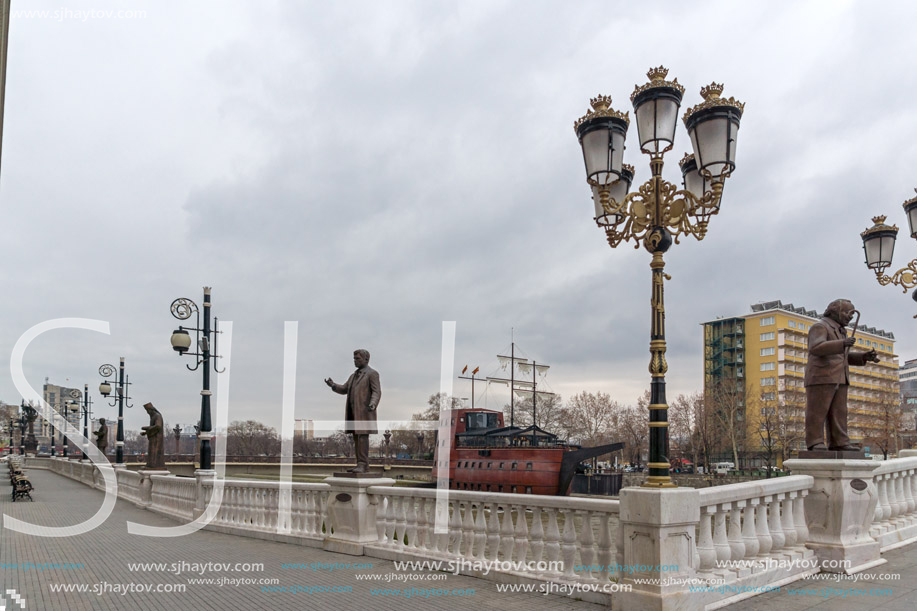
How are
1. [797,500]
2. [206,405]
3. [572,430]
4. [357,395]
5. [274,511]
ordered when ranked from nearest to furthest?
[797,500] → [357,395] → [274,511] → [206,405] → [572,430]

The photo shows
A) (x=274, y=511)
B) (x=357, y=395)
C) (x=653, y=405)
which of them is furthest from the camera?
(x=274, y=511)

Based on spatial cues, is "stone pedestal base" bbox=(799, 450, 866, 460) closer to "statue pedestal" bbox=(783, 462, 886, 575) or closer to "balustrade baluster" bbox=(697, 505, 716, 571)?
"statue pedestal" bbox=(783, 462, 886, 575)

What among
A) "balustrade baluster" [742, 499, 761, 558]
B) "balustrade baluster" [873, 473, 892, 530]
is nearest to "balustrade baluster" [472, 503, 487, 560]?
"balustrade baluster" [742, 499, 761, 558]

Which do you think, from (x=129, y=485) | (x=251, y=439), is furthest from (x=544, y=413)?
(x=129, y=485)

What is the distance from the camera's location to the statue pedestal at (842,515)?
305 inches

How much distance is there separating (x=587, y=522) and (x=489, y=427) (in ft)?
138

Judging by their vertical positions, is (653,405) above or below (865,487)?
above

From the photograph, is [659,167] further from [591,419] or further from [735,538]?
[591,419]

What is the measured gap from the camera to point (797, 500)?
26.0 ft

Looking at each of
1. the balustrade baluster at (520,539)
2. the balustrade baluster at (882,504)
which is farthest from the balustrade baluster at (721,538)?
the balustrade baluster at (882,504)

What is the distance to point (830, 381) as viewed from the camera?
27.4ft

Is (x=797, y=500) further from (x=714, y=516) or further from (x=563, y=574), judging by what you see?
(x=563, y=574)

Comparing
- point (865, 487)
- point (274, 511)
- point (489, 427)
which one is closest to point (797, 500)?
point (865, 487)

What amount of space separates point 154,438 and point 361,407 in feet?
51.0
